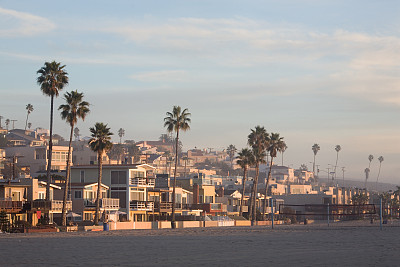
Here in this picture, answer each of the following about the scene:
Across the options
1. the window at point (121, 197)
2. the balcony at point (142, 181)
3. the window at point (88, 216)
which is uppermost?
the balcony at point (142, 181)

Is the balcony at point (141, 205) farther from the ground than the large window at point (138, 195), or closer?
closer

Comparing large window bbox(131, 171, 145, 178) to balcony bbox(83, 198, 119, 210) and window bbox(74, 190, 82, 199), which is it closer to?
balcony bbox(83, 198, 119, 210)

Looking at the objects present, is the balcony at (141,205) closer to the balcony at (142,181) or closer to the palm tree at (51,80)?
the balcony at (142,181)

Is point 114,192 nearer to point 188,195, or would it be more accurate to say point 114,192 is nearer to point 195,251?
point 188,195

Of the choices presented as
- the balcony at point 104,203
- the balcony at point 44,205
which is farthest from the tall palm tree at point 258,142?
the balcony at point 44,205

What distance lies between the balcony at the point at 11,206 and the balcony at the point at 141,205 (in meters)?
28.1

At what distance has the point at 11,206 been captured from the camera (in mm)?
77500

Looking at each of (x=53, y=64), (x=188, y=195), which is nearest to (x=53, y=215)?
(x=53, y=64)

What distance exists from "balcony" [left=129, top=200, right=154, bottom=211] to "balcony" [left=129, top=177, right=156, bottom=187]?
291 cm

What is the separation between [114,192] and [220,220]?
1991 centimetres

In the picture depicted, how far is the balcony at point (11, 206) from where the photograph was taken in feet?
250

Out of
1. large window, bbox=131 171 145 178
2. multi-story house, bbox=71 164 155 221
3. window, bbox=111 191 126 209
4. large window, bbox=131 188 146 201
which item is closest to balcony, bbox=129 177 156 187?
multi-story house, bbox=71 164 155 221

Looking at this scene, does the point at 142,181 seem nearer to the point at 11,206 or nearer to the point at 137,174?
the point at 137,174

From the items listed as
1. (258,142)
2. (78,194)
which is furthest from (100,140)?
(258,142)
